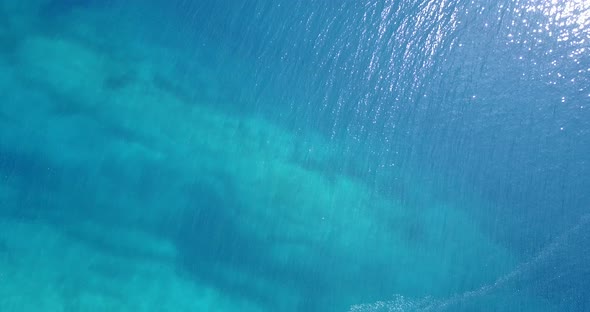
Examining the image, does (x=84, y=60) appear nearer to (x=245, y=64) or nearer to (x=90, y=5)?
(x=90, y=5)

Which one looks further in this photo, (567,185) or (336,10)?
(336,10)

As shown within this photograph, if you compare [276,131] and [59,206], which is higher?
[276,131]

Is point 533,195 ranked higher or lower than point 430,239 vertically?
higher

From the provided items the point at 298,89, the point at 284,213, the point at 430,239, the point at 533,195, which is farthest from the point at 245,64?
the point at 533,195

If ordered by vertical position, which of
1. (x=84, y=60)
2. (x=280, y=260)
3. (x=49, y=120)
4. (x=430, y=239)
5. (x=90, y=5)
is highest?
(x=90, y=5)

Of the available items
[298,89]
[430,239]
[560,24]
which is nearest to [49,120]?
[298,89]

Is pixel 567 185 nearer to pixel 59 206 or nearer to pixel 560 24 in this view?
pixel 560 24
